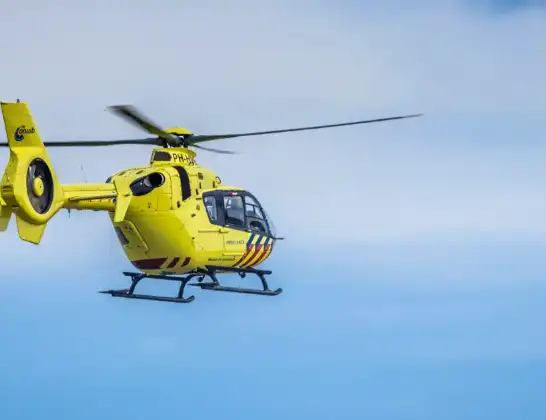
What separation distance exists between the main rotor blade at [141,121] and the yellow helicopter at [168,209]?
3cm

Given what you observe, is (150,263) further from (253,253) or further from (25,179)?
(25,179)

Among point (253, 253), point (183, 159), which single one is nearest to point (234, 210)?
point (253, 253)

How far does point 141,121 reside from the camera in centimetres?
2673

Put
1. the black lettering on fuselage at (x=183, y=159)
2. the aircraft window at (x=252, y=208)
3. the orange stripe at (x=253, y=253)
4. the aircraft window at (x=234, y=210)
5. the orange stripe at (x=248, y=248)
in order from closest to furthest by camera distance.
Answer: the black lettering on fuselage at (x=183, y=159)
the aircraft window at (x=234, y=210)
the orange stripe at (x=248, y=248)
the orange stripe at (x=253, y=253)
the aircraft window at (x=252, y=208)

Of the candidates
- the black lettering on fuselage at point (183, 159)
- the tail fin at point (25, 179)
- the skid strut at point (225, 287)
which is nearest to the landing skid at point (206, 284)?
the skid strut at point (225, 287)

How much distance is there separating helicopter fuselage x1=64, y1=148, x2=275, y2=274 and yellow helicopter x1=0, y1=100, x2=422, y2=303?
0.03m

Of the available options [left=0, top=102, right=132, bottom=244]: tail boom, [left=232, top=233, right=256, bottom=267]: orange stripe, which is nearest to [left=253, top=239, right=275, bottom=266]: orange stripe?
[left=232, top=233, right=256, bottom=267]: orange stripe

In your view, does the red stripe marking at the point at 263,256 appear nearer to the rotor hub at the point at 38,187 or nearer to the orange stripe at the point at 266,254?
the orange stripe at the point at 266,254

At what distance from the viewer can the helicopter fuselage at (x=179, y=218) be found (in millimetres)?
26219

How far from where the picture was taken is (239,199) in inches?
1118

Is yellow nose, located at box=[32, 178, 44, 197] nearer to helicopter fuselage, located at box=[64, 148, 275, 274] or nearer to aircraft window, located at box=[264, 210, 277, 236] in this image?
helicopter fuselage, located at box=[64, 148, 275, 274]

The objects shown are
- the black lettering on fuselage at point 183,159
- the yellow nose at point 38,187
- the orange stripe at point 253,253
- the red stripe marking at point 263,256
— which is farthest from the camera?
the red stripe marking at point 263,256

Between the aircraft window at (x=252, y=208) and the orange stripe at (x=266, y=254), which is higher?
the aircraft window at (x=252, y=208)

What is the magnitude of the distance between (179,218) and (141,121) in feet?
9.02
